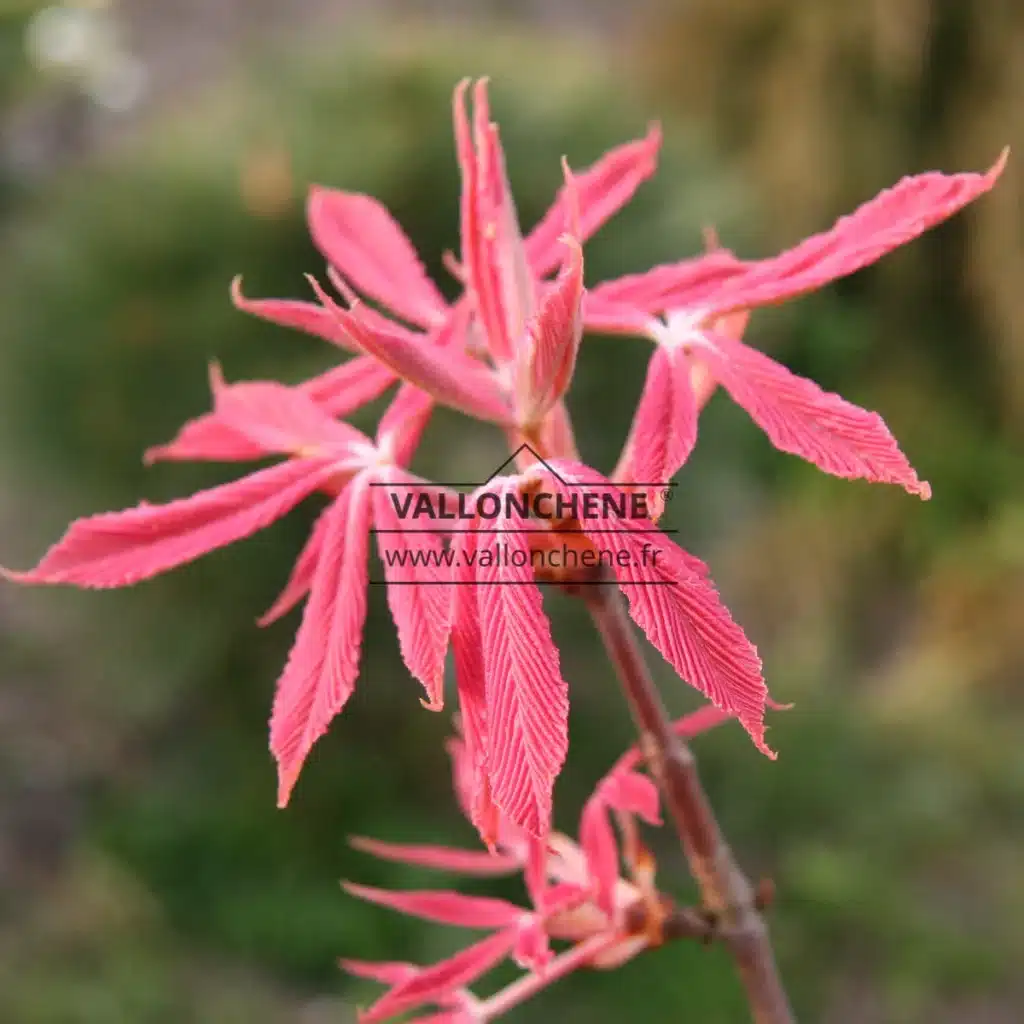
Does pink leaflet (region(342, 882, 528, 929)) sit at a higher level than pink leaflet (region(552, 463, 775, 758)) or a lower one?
lower

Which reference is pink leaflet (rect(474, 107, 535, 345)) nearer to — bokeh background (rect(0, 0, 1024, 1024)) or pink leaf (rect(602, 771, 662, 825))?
pink leaf (rect(602, 771, 662, 825))

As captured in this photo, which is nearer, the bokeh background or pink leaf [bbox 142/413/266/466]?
pink leaf [bbox 142/413/266/466]

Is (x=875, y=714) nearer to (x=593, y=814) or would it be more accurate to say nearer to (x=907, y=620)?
(x=907, y=620)

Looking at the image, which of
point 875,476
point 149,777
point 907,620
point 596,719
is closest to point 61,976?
point 149,777

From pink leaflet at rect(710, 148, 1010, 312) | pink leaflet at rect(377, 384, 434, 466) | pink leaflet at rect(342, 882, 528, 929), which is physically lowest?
pink leaflet at rect(342, 882, 528, 929)

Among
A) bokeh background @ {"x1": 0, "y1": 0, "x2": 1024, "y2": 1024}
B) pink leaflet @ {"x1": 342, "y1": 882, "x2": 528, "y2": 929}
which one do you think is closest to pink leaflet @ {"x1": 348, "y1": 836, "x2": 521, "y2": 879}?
pink leaflet @ {"x1": 342, "y1": 882, "x2": 528, "y2": 929}

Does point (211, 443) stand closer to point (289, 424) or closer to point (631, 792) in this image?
point (289, 424)

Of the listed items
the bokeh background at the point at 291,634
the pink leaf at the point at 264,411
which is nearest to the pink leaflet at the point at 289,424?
the pink leaf at the point at 264,411
